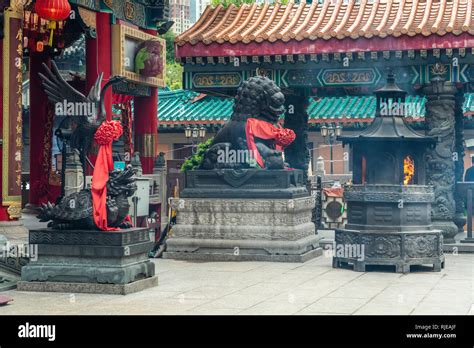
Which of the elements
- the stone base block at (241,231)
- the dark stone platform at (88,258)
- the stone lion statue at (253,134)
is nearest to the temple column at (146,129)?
the stone lion statue at (253,134)

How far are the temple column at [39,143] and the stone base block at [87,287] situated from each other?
376 inches

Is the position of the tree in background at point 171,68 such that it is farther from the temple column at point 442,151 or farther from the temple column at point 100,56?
the temple column at point 442,151

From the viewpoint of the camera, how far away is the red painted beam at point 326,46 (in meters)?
16.2

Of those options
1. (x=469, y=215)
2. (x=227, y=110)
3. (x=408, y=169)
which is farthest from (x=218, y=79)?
(x=227, y=110)

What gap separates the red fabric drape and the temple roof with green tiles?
15.3 metres

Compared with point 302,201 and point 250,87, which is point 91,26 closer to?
point 250,87

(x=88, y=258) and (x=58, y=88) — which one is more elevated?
(x=58, y=88)

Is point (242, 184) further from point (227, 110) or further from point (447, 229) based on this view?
point (227, 110)

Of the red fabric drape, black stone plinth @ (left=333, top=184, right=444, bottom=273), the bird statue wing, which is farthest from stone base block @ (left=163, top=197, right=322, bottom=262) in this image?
the bird statue wing

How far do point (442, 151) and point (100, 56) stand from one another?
23.0ft

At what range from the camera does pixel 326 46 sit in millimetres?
17047

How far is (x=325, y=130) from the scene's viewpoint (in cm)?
3167

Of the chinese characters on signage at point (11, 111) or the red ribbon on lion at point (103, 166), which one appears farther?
the chinese characters on signage at point (11, 111)

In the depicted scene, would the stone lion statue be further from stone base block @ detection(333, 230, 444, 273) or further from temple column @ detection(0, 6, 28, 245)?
temple column @ detection(0, 6, 28, 245)
